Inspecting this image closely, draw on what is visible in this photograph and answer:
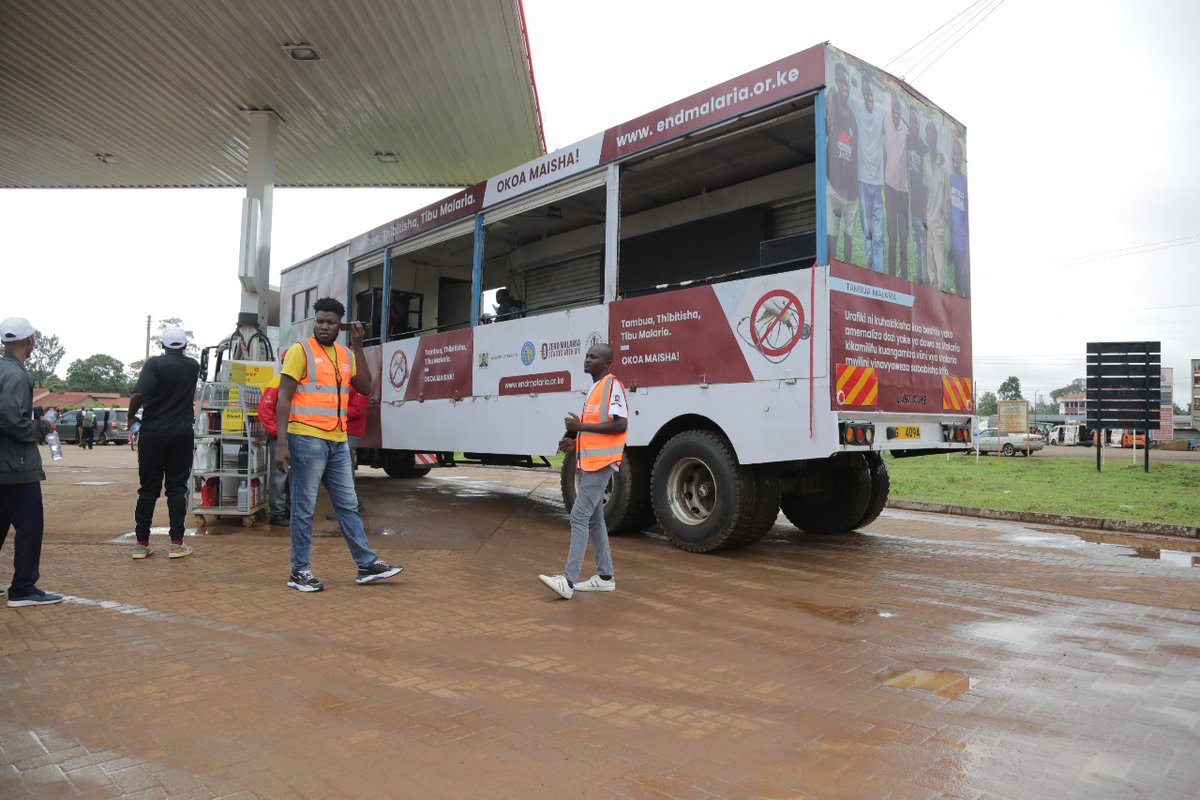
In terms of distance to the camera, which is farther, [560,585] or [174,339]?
[174,339]

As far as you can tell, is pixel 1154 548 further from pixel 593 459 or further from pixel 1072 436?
pixel 1072 436

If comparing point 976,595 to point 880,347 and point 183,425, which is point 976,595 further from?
point 183,425

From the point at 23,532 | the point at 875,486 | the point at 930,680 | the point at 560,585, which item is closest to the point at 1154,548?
the point at 875,486

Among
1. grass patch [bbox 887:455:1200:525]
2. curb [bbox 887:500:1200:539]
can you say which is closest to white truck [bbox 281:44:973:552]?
curb [bbox 887:500:1200:539]

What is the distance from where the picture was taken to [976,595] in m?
5.42

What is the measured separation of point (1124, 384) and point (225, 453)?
57.5 feet

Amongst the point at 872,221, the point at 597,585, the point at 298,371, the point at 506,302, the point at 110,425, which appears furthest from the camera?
the point at 110,425

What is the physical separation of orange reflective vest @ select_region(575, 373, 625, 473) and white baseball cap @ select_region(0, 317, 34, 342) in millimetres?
3494

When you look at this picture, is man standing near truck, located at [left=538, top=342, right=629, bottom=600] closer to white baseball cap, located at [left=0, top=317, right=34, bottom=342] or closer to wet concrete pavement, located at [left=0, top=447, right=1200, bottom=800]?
wet concrete pavement, located at [left=0, top=447, right=1200, bottom=800]

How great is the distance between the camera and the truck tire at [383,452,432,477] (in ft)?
46.6

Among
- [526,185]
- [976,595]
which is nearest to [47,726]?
[976,595]

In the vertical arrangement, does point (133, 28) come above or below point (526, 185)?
above

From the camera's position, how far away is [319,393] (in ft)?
17.0

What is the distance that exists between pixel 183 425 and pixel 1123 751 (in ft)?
20.8
